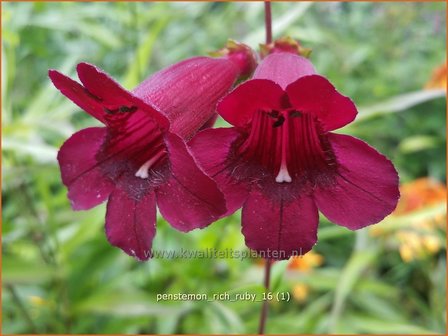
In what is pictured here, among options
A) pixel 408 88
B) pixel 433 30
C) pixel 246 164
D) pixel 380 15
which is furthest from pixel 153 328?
pixel 433 30

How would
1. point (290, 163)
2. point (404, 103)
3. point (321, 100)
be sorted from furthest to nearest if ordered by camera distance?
1. point (404, 103)
2. point (290, 163)
3. point (321, 100)

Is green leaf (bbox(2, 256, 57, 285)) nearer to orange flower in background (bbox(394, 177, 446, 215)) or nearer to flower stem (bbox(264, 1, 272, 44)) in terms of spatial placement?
flower stem (bbox(264, 1, 272, 44))

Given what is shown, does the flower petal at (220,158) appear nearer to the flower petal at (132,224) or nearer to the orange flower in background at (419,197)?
the flower petal at (132,224)

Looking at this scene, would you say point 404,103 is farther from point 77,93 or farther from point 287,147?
point 77,93

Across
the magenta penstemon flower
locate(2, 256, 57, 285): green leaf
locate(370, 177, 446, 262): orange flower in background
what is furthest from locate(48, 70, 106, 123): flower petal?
locate(370, 177, 446, 262): orange flower in background

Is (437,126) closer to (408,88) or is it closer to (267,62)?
(408,88)

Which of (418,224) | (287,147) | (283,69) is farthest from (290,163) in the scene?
(418,224)
